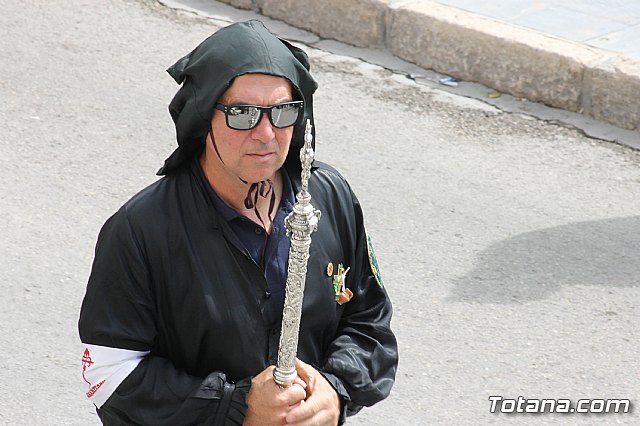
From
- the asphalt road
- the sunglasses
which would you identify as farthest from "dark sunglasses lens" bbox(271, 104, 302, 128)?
the asphalt road

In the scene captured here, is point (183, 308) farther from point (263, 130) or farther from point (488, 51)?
point (488, 51)

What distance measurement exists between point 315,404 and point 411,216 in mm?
3413

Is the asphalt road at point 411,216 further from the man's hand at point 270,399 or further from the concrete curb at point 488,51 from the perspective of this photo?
the man's hand at point 270,399

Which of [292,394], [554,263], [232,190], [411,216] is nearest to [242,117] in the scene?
[232,190]

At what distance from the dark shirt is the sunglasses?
9.2 inches

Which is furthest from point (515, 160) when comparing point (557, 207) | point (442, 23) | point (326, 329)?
point (326, 329)

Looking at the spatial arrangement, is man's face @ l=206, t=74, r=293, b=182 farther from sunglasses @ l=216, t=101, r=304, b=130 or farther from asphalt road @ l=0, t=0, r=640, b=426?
asphalt road @ l=0, t=0, r=640, b=426

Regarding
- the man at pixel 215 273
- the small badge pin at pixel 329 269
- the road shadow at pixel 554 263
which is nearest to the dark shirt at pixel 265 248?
the man at pixel 215 273

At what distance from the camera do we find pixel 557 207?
617 centimetres

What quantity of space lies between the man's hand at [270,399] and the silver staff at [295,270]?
0.10ft

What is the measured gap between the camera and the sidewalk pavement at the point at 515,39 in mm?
7211

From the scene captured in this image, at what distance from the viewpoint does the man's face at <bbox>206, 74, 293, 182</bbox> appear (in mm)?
2637

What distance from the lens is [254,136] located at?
266cm

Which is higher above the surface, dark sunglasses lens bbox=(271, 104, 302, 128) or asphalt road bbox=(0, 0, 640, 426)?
dark sunglasses lens bbox=(271, 104, 302, 128)
